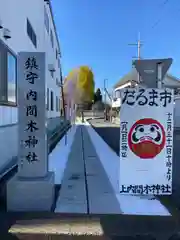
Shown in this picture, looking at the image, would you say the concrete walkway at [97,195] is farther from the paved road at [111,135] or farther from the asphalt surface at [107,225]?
the paved road at [111,135]

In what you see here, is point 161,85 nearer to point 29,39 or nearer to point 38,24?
point 29,39

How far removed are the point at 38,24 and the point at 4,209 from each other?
969 cm

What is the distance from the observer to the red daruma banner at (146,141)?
15.5 ft

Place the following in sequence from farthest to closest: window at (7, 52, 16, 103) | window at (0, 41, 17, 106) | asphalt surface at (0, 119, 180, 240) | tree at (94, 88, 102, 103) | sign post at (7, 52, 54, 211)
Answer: tree at (94, 88, 102, 103)
window at (7, 52, 16, 103)
window at (0, 41, 17, 106)
sign post at (7, 52, 54, 211)
asphalt surface at (0, 119, 180, 240)

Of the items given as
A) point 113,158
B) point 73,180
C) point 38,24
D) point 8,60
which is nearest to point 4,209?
point 73,180

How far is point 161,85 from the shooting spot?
193 inches

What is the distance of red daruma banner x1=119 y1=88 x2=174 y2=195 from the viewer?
4.74m

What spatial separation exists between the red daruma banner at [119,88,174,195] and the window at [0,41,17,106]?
311 cm

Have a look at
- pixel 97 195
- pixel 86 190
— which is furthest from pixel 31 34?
pixel 97 195

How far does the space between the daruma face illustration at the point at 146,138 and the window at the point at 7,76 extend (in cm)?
319

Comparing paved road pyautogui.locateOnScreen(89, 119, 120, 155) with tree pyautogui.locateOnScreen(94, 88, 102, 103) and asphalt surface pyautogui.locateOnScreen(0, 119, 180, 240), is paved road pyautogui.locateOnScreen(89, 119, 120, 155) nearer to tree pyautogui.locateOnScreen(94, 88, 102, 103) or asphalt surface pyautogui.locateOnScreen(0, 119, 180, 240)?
asphalt surface pyautogui.locateOnScreen(0, 119, 180, 240)

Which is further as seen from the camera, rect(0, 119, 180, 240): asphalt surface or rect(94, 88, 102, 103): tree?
rect(94, 88, 102, 103): tree

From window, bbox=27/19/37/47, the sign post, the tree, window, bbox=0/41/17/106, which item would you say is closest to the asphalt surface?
the sign post

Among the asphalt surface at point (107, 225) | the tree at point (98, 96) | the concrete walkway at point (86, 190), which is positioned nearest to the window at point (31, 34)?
the concrete walkway at point (86, 190)
